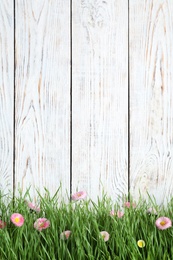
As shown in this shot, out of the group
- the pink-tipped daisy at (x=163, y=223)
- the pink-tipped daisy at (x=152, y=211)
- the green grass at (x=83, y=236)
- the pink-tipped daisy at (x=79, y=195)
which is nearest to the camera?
the green grass at (x=83, y=236)

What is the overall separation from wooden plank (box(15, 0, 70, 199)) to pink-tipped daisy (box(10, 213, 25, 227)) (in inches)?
10.1

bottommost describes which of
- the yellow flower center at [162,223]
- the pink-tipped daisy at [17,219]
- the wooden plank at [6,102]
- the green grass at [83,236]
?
the green grass at [83,236]

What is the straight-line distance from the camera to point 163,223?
126cm

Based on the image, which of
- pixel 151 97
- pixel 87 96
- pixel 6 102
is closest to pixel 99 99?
pixel 87 96

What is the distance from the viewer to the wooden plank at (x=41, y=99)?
4.99 feet

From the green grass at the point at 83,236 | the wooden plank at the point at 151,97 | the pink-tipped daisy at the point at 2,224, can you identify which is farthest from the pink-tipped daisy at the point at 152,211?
the pink-tipped daisy at the point at 2,224

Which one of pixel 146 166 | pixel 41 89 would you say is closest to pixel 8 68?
pixel 41 89

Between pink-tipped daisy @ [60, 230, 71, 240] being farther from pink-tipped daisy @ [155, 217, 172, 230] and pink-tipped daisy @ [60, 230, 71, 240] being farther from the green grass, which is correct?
pink-tipped daisy @ [155, 217, 172, 230]

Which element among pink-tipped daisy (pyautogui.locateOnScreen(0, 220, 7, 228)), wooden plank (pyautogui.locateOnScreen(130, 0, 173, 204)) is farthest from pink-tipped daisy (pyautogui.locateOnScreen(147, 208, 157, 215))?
pink-tipped daisy (pyautogui.locateOnScreen(0, 220, 7, 228))

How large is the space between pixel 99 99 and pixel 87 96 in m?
0.04

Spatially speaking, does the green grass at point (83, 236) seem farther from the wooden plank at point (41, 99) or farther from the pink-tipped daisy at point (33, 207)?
the wooden plank at point (41, 99)

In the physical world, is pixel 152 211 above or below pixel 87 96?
below

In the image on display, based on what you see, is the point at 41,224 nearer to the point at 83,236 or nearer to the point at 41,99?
the point at 83,236

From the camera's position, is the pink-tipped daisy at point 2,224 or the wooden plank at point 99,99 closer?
the pink-tipped daisy at point 2,224
